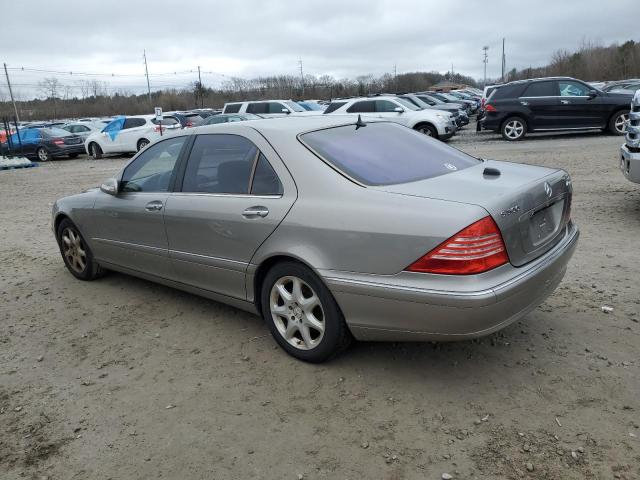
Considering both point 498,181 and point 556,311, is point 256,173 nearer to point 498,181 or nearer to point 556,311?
point 498,181

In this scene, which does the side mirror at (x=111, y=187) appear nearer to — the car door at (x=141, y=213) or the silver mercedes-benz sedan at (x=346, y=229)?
the car door at (x=141, y=213)

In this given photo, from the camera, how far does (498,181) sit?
327cm

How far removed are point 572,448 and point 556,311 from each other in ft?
5.35

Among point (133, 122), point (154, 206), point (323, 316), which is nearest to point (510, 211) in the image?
point (323, 316)

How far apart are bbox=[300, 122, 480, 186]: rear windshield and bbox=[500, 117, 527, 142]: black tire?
44.9 ft

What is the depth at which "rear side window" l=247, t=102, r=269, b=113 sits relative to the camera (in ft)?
68.9

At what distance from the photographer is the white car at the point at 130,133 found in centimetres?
2031

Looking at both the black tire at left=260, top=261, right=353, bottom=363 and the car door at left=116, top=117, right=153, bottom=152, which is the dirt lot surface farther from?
the car door at left=116, top=117, right=153, bottom=152

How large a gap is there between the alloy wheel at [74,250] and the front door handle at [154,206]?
1.34m

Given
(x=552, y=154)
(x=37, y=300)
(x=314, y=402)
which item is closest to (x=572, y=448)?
(x=314, y=402)

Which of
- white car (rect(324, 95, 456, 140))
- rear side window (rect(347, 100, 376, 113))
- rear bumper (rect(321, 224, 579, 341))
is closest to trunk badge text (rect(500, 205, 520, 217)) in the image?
rear bumper (rect(321, 224, 579, 341))

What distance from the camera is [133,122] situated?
2067 cm

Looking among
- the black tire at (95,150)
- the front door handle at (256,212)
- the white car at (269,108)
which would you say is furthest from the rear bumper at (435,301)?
the black tire at (95,150)

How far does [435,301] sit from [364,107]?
52.1 feet
